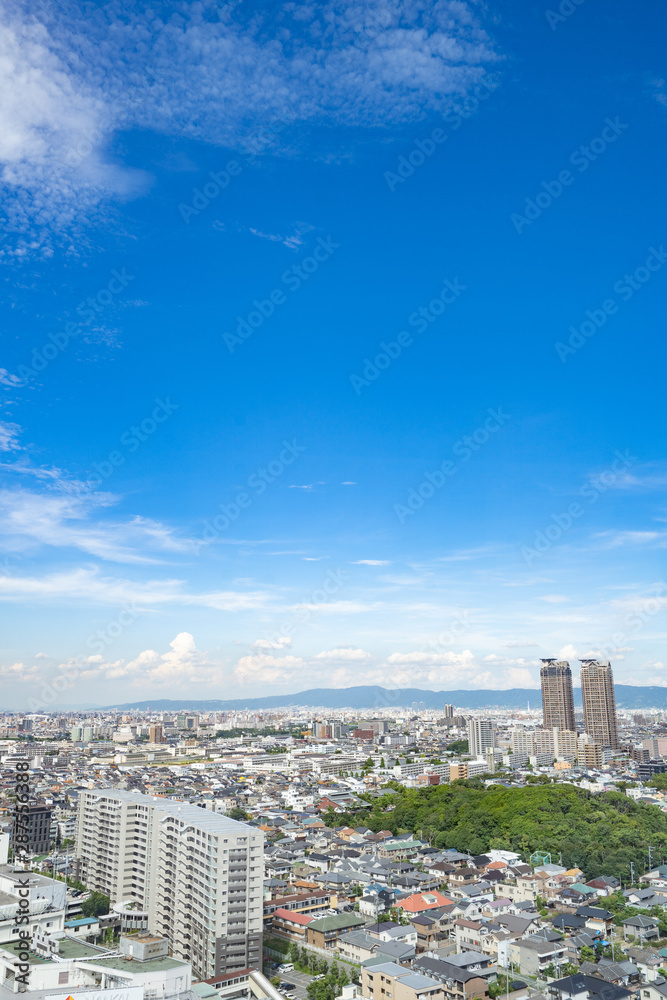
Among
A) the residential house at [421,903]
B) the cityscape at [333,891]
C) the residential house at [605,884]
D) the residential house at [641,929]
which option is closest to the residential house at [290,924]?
the cityscape at [333,891]

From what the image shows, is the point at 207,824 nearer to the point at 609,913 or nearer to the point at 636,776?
the point at 609,913

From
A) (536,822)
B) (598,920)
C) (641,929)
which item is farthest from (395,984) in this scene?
A: (536,822)

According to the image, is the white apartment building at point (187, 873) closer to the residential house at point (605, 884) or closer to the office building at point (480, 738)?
the residential house at point (605, 884)

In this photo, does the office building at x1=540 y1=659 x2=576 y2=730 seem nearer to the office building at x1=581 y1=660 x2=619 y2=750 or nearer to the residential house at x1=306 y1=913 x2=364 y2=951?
the office building at x1=581 y1=660 x2=619 y2=750

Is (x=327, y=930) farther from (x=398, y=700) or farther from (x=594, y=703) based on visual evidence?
(x=398, y=700)

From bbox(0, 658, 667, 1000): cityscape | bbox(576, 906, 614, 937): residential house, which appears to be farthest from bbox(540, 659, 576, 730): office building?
bbox(576, 906, 614, 937): residential house

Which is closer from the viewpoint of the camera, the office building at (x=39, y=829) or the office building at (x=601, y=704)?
the office building at (x=39, y=829)

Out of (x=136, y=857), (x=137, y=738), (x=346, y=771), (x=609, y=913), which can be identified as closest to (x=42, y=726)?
(x=137, y=738)
